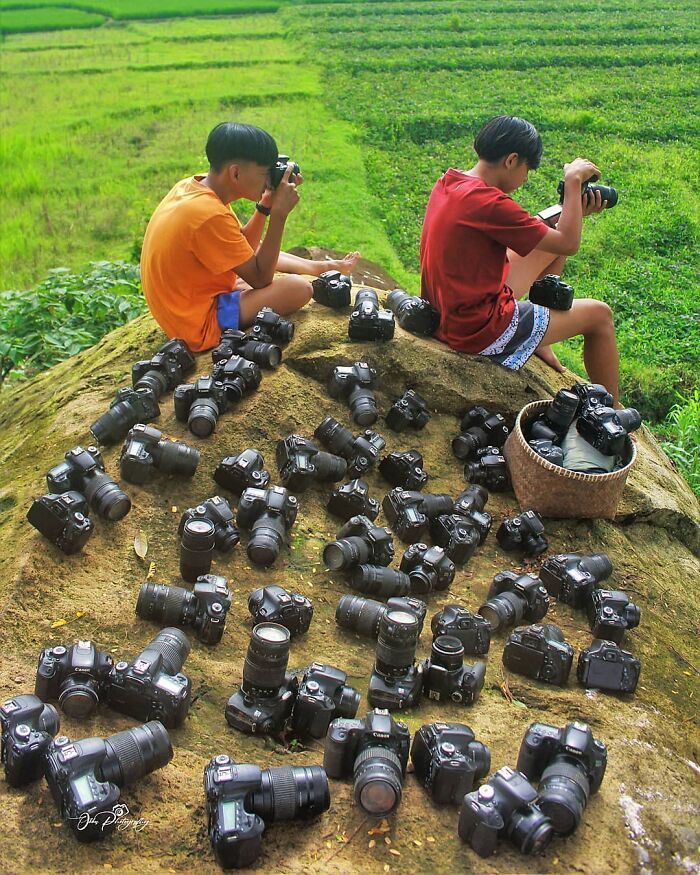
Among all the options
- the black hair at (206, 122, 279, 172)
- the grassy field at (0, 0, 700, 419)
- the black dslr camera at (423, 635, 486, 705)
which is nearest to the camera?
the black dslr camera at (423, 635, 486, 705)

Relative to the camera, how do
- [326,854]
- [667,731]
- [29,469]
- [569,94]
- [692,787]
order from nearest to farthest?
[326,854], [692,787], [667,731], [29,469], [569,94]

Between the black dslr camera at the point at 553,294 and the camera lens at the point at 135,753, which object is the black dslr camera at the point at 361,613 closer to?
the camera lens at the point at 135,753

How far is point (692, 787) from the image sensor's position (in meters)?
3.28

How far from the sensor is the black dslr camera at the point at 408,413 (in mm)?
5273

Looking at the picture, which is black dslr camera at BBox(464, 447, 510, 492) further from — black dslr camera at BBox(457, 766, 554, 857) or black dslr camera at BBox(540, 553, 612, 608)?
black dslr camera at BBox(457, 766, 554, 857)

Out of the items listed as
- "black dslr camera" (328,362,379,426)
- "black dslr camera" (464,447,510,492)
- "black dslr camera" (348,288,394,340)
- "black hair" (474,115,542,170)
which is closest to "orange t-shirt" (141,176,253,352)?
"black dslr camera" (348,288,394,340)

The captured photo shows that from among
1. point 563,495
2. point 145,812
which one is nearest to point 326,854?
point 145,812

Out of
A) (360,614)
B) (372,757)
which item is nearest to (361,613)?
(360,614)

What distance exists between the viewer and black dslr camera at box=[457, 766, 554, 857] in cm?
280

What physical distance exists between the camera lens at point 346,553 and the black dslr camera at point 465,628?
0.51 metres

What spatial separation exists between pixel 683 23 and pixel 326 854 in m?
20.2

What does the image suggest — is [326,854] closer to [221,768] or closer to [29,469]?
[221,768]

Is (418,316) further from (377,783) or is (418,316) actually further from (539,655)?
(377,783)

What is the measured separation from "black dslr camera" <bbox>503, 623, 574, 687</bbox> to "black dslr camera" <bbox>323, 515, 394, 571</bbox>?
0.78m
